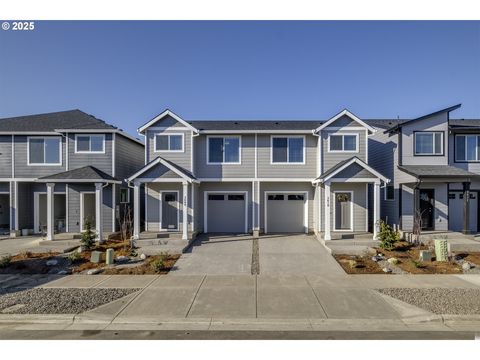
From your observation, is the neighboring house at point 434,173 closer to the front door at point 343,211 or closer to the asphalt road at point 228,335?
the front door at point 343,211

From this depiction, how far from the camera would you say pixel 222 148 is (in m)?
15.8

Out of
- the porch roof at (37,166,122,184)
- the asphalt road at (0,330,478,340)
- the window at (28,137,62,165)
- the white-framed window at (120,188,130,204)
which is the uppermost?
the window at (28,137,62,165)

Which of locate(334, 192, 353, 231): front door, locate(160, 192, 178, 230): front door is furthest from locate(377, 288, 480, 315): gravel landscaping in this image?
locate(160, 192, 178, 230): front door

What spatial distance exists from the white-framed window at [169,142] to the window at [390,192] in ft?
37.2

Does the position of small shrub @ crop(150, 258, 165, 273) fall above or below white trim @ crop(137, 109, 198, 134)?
below

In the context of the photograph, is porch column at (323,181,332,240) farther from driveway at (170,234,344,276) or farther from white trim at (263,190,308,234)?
white trim at (263,190,308,234)

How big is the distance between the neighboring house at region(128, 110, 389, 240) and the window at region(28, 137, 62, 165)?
5044 millimetres

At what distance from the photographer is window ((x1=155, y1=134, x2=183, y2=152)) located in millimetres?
15258

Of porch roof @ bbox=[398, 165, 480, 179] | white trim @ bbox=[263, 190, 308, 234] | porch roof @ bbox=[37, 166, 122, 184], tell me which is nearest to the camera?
porch roof @ bbox=[398, 165, 480, 179]

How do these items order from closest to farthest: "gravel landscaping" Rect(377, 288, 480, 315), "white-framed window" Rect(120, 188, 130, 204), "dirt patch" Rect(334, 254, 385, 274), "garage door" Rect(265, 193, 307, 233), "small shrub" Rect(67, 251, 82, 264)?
"gravel landscaping" Rect(377, 288, 480, 315)
"dirt patch" Rect(334, 254, 385, 274)
"small shrub" Rect(67, 251, 82, 264)
"white-framed window" Rect(120, 188, 130, 204)
"garage door" Rect(265, 193, 307, 233)

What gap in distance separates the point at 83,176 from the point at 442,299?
14.9m

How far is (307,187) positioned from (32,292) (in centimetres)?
1284

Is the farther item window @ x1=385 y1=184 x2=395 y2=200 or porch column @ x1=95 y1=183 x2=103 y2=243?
window @ x1=385 y1=184 x2=395 y2=200

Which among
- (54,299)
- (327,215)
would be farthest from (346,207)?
(54,299)
